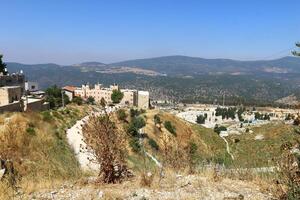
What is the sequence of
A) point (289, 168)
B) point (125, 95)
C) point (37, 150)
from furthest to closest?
point (125, 95) → point (37, 150) → point (289, 168)

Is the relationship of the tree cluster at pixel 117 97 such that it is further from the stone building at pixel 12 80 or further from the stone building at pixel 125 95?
the stone building at pixel 12 80

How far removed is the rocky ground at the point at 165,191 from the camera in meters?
6.36

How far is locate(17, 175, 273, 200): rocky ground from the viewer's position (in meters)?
6.36

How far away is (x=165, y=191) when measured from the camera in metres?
6.69

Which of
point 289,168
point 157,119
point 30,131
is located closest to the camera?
point 289,168

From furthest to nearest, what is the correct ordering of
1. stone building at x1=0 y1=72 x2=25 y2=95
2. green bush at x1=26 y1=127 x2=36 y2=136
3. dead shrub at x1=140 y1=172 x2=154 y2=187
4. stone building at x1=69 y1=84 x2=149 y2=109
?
stone building at x1=69 y1=84 x2=149 y2=109
stone building at x1=0 y1=72 x2=25 y2=95
green bush at x1=26 y1=127 x2=36 y2=136
dead shrub at x1=140 y1=172 x2=154 y2=187

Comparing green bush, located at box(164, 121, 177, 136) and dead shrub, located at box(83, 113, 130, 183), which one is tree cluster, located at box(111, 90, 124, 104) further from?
dead shrub, located at box(83, 113, 130, 183)

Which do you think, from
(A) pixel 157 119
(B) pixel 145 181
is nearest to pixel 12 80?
(A) pixel 157 119

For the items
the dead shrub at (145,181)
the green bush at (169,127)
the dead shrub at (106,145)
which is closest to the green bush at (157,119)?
the green bush at (169,127)

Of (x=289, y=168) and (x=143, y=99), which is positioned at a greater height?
(x=289, y=168)

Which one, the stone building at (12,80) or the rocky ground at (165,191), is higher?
the rocky ground at (165,191)

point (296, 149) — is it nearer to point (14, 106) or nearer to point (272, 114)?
point (14, 106)

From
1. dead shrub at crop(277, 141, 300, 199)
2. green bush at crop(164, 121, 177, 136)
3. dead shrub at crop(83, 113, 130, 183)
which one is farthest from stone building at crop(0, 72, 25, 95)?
dead shrub at crop(277, 141, 300, 199)

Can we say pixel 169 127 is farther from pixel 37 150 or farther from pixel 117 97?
pixel 117 97
